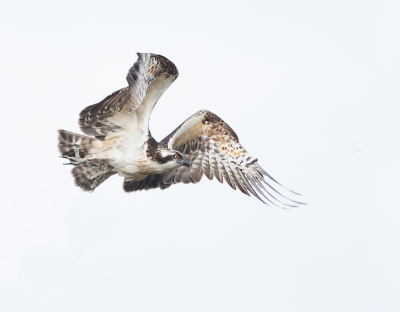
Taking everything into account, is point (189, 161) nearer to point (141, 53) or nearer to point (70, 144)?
point (70, 144)

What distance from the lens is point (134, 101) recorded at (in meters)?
11.7

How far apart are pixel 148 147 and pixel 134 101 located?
168cm

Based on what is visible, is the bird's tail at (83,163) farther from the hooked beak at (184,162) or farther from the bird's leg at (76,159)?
the hooked beak at (184,162)

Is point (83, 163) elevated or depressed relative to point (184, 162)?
depressed

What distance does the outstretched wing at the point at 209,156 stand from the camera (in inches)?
546

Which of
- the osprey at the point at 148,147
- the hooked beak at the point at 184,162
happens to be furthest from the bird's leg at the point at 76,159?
the hooked beak at the point at 184,162

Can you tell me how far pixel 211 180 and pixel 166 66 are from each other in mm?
3239

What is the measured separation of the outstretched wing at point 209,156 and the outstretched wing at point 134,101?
1271 mm

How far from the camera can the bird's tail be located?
13.2 metres

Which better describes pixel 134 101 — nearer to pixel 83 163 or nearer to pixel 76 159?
pixel 76 159

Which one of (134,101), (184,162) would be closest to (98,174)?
(184,162)

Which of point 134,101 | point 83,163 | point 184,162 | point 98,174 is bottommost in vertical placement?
→ point 98,174

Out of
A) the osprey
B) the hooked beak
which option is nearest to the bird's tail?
the osprey

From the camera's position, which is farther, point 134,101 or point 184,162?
point 184,162
